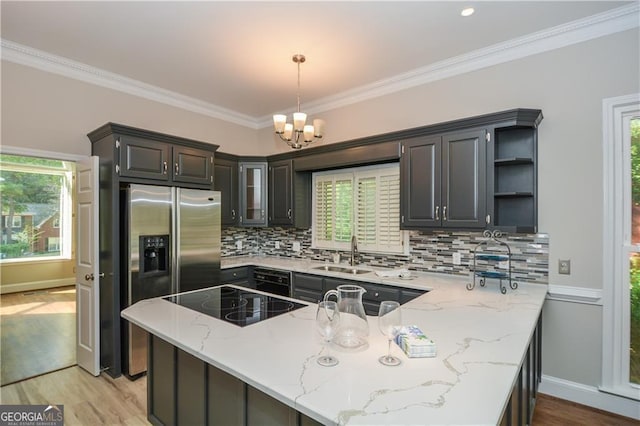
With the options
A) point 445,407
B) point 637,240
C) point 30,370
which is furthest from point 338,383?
point 30,370

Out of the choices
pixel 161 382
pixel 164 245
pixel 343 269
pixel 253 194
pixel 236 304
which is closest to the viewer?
pixel 161 382

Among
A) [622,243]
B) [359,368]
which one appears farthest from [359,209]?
[359,368]

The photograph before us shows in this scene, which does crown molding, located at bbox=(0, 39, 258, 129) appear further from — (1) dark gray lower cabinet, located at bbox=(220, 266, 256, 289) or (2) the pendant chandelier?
(1) dark gray lower cabinet, located at bbox=(220, 266, 256, 289)

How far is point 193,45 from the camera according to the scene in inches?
113

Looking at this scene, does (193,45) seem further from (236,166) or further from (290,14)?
(236,166)

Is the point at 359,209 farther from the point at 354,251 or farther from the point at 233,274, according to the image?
the point at 233,274

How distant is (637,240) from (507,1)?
6.55ft

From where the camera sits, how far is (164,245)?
127 inches

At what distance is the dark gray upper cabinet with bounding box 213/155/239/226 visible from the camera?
4.14 metres

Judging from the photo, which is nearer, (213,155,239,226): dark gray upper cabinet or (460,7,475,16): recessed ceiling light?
(460,7,475,16): recessed ceiling light

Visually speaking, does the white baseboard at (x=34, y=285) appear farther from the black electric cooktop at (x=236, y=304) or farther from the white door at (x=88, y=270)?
the black electric cooktop at (x=236, y=304)

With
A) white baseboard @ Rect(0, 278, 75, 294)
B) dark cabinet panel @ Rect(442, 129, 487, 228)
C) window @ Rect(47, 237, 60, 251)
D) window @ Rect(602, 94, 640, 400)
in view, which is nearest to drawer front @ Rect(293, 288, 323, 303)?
dark cabinet panel @ Rect(442, 129, 487, 228)

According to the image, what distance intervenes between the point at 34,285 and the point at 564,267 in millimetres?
8956

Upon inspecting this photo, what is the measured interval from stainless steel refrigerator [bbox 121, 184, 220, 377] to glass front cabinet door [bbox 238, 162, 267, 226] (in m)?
0.70
